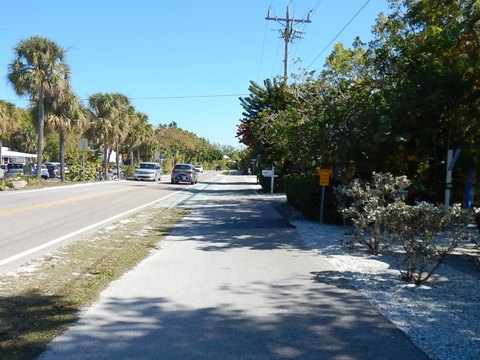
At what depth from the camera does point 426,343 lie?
4.41 m

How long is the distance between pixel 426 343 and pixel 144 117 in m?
58.5

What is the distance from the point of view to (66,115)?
113 feet

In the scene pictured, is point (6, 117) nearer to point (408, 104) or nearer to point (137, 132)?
point (137, 132)

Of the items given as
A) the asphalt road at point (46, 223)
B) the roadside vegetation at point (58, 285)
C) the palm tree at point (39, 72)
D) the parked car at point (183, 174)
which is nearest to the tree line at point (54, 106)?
the palm tree at point (39, 72)

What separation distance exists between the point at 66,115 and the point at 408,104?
93.3ft

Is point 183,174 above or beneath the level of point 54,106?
beneath

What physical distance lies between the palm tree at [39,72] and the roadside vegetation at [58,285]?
2332cm

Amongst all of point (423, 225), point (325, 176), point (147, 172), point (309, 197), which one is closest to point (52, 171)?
point (147, 172)

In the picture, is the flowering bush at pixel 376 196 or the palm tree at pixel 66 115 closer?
the flowering bush at pixel 376 196

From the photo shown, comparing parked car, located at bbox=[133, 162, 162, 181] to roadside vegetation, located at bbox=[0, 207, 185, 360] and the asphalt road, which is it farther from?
roadside vegetation, located at bbox=[0, 207, 185, 360]

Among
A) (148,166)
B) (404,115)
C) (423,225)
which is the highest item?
(404,115)

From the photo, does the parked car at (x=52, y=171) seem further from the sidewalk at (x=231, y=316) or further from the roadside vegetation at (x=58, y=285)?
the sidewalk at (x=231, y=316)

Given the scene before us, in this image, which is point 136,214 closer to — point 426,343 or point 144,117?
point 426,343

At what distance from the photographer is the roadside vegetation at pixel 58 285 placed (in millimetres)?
4387
